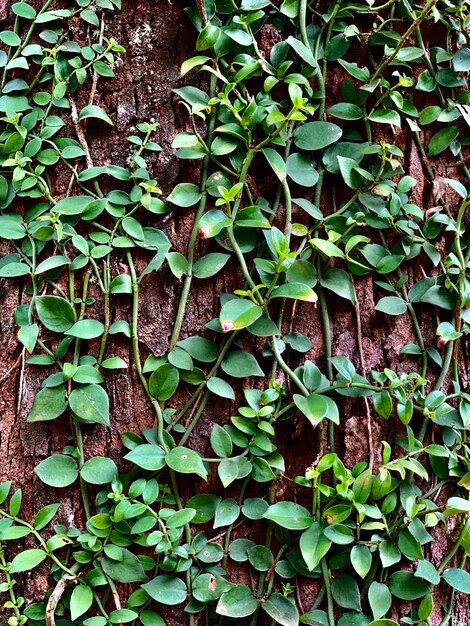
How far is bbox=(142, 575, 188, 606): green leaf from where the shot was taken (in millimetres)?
919

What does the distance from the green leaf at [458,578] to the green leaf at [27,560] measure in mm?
679

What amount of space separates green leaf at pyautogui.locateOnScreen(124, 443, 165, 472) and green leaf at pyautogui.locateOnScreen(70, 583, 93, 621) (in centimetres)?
22

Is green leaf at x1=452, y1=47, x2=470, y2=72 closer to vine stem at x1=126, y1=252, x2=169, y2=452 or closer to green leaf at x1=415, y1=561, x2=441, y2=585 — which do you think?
vine stem at x1=126, y1=252, x2=169, y2=452

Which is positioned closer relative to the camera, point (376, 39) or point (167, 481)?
point (167, 481)

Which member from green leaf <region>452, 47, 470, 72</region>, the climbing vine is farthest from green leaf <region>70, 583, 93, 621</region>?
green leaf <region>452, 47, 470, 72</region>

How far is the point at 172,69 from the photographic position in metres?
1.07

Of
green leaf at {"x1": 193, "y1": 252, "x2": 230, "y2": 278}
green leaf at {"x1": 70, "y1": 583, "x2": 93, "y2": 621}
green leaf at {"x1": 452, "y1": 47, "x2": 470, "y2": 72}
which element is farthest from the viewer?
green leaf at {"x1": 452, "y1": 47, "x2": 470, "y2": 72}

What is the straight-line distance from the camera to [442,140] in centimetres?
113

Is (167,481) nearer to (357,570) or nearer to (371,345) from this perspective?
(357,570)

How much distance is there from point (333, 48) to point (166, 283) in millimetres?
545

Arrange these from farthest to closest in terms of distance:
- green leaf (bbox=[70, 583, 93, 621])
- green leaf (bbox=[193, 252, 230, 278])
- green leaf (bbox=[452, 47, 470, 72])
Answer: green leaf (bbox=[452, 47, 470, 72]), green leaf (bbox=[193, 252, 230, 278]), green leaf (bbox=[70, 583, 93, 621])

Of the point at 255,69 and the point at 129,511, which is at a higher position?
the point at 255,69

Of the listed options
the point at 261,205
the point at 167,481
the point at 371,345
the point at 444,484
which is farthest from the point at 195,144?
the point at 444,484

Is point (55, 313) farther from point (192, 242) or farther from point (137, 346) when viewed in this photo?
point (192, 242)
